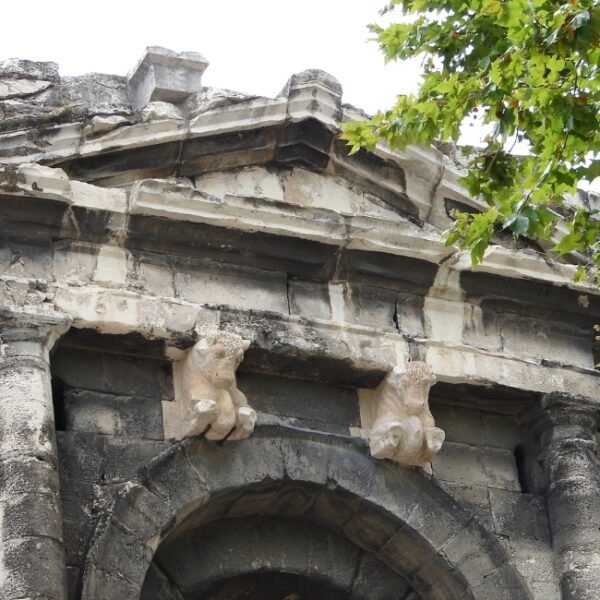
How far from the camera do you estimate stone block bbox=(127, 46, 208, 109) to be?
42.6 feet

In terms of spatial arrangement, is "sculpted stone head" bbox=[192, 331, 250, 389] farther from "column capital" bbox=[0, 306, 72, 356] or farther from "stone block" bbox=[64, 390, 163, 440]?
"column capital" bbox=[0, 306, 72, 356]

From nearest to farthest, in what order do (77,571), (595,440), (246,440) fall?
(77,571), (246,440), (595,440)

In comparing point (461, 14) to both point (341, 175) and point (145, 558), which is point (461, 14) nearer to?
point (341, 175)

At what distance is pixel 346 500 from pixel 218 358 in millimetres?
1293

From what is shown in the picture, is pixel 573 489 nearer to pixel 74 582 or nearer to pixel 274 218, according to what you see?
pixel 274 218

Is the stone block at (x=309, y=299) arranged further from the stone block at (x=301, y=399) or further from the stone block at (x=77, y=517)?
the stone block at (x=77, y=517)

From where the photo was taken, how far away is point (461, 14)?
456 inches

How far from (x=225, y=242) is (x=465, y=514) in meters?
2.41

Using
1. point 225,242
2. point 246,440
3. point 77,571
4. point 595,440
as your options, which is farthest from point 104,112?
point 595,440

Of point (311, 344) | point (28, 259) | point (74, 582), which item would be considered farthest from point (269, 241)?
point (74, 582)

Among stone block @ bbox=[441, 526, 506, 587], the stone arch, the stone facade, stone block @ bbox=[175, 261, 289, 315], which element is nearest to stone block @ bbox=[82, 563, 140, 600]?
the stone facade

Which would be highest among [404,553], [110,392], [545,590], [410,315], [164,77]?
[164,77]

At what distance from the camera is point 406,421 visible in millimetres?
12508

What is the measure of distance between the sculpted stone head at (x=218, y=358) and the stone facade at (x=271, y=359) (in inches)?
0.6
